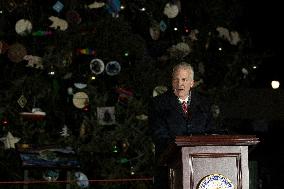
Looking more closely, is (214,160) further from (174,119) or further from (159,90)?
(159,90)

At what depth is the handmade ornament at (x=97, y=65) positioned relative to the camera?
10859 millimetres

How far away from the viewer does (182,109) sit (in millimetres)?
5184

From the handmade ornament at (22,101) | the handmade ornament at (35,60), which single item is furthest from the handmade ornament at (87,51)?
the handmade ornament at (22,101)

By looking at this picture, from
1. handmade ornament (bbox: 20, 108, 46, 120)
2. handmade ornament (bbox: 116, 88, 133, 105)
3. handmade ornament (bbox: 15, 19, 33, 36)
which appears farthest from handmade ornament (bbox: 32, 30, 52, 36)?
handmade ornament (bbox: 116, 88, 133, 105)

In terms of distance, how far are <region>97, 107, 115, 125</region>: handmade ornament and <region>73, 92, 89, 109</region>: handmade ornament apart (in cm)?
29

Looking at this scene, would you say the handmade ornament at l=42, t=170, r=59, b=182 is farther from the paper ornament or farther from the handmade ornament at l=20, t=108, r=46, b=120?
the handmade ornament at l=20, t=108, r=46, b=120

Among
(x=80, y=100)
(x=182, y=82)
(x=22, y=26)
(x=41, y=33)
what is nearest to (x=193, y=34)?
(x=80, y=100)

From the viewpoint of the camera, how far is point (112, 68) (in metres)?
10.9

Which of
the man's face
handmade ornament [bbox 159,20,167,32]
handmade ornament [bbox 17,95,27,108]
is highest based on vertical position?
handmade ornament [bbox 159,20,167,32]

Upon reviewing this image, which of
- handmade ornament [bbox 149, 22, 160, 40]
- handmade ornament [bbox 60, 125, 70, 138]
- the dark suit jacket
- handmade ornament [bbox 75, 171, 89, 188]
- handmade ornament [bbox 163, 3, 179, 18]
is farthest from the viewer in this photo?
handmade ornament [bbox 163, 3, 179, 18]

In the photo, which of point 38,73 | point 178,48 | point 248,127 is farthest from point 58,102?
point 248,127

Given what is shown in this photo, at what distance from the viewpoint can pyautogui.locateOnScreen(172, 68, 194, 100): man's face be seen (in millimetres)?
5168

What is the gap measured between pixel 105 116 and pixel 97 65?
0.98 metres

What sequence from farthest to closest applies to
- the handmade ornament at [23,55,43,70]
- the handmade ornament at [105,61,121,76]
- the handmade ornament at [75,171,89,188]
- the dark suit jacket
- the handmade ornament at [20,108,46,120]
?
1. the handmade ornament at [105,61,121,76]
2. the handmade ornament at [23,55,43,70]
3. the handmade ornament at [20,108,46,120]
4. the handmade ornament at [75,171,89,188]
5. the dark suit jacket
